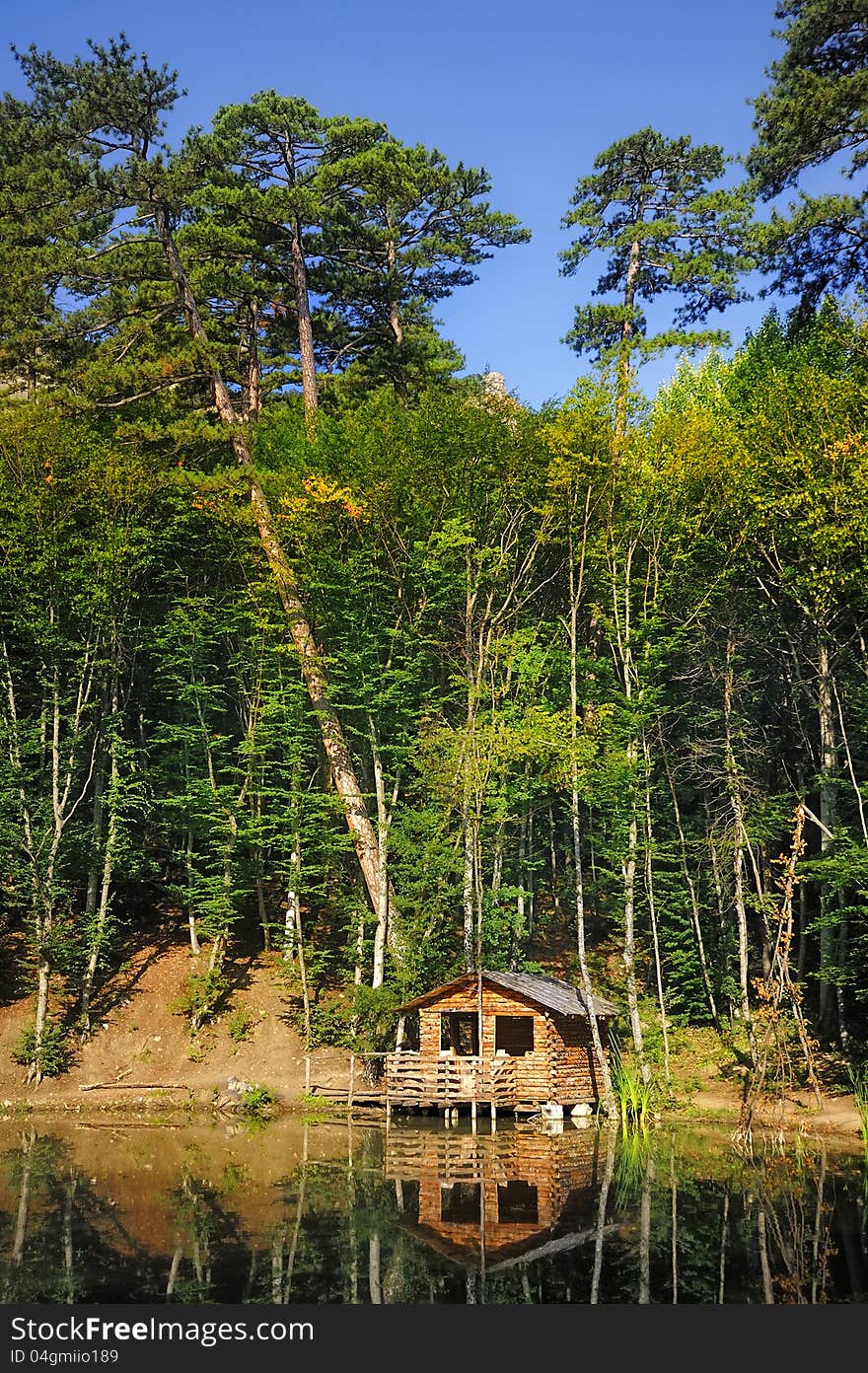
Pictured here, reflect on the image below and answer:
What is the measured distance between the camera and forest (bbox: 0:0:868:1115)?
2705 centimetres

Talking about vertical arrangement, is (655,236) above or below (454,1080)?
above

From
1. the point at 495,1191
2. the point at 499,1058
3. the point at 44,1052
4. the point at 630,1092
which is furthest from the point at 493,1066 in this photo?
the point at 44,1052

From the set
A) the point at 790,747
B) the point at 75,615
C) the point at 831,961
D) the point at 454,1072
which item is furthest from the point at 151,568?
the point at 831,961

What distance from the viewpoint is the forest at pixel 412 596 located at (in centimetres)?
2705

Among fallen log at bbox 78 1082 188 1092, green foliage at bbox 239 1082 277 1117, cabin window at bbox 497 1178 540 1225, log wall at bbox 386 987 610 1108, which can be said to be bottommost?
cabin window at bbox 497 1178 540 1225

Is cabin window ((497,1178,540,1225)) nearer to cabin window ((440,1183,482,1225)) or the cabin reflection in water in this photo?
the cabin reflection in water

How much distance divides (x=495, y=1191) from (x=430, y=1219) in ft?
7.31

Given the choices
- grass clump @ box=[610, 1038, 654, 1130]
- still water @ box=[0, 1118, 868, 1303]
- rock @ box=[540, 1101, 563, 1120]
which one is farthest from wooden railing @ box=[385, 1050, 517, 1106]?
grass clump @ box=[610, 1038, 654, 1130]

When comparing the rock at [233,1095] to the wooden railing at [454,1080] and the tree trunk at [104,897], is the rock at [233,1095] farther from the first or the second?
the tree trunk at [104,897]

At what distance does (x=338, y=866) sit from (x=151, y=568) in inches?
410

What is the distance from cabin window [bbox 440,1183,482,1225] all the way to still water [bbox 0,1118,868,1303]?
6cm

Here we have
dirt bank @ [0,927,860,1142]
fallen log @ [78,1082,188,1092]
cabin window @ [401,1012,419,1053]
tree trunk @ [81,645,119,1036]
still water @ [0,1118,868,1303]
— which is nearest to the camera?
still water @ [0,1118,868,1303]

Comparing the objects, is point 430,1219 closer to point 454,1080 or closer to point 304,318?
point 454,1080

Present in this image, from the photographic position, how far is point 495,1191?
17516mm
